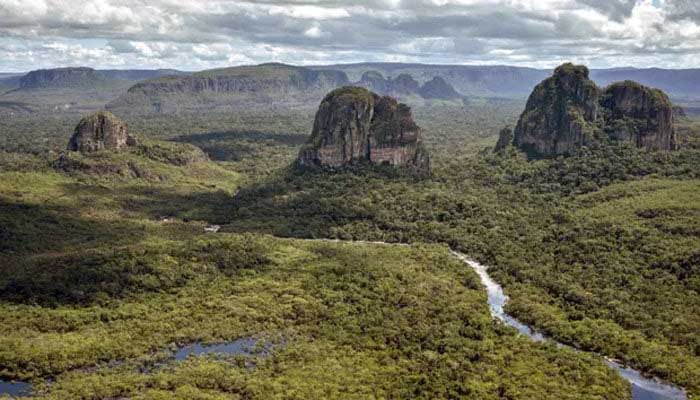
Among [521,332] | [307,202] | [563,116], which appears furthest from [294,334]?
[563,116]

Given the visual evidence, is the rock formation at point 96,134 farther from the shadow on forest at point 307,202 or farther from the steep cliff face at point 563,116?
the steep cliff face at point 563,116

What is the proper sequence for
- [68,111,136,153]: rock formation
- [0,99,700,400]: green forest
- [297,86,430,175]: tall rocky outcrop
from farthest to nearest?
[68,111,136,153]: rock formation → [297,86,430,175]: tall rocky outcrop → [0,99,700,400]: green forest

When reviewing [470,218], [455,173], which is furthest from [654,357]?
[455,173]

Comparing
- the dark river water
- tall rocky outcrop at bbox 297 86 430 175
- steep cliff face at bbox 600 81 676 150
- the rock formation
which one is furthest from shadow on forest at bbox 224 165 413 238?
steep cliff face at bbox 600 81 676 150

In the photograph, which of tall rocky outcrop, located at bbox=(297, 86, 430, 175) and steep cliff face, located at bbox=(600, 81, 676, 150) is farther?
steep cliff face, located at bbox=(600, 81, 676, 150)

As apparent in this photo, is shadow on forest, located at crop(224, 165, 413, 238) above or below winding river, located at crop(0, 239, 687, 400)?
above

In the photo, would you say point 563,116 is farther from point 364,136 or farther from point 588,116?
point 364,136

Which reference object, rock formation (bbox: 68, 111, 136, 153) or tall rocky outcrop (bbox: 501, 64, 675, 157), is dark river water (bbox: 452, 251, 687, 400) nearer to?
tall rocky outcrop (bbox: 501, 64, 675, 157)
